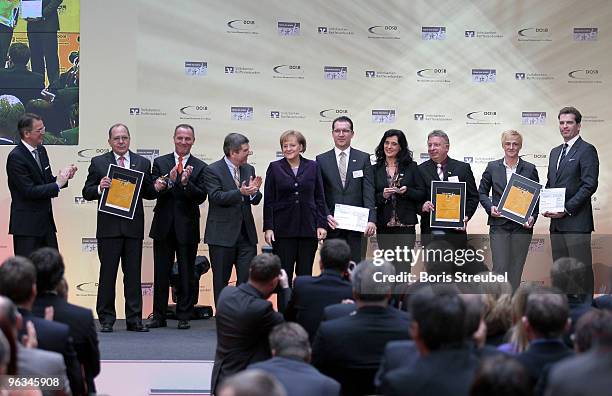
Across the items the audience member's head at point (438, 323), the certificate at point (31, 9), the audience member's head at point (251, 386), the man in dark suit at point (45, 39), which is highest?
the certificate at point (31, 9)

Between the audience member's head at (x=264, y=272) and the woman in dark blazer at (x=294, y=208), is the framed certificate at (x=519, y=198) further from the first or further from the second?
the audience member's head at (x=264, y=272)

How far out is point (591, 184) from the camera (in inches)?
336

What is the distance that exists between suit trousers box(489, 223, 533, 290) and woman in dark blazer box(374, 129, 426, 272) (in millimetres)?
810

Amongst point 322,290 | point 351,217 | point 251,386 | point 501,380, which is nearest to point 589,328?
point 501,380

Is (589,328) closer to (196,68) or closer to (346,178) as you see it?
(346,178)

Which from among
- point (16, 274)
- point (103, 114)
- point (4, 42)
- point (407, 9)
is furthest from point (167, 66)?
point (16, 274)

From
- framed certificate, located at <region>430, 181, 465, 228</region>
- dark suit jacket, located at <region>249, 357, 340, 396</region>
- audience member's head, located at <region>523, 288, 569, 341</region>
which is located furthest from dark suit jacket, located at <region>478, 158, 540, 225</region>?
dark suit jacket, located at <region>249, 357, 340, 396</region>

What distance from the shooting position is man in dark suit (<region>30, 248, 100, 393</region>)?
4.80m

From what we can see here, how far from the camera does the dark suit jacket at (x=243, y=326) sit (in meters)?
5.31

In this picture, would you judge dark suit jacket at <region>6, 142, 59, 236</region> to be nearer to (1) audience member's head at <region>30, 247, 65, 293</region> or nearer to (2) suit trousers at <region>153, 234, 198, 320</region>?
(2) suit trousers at <region>153, 234, 198, 320</region>

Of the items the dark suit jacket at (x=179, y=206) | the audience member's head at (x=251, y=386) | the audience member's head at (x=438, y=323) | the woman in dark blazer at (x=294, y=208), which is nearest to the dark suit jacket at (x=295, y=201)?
the woman in dark blazer at (x=294, y=208)

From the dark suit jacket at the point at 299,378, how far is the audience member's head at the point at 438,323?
54cm

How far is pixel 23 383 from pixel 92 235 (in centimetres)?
606

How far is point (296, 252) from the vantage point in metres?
8.36
